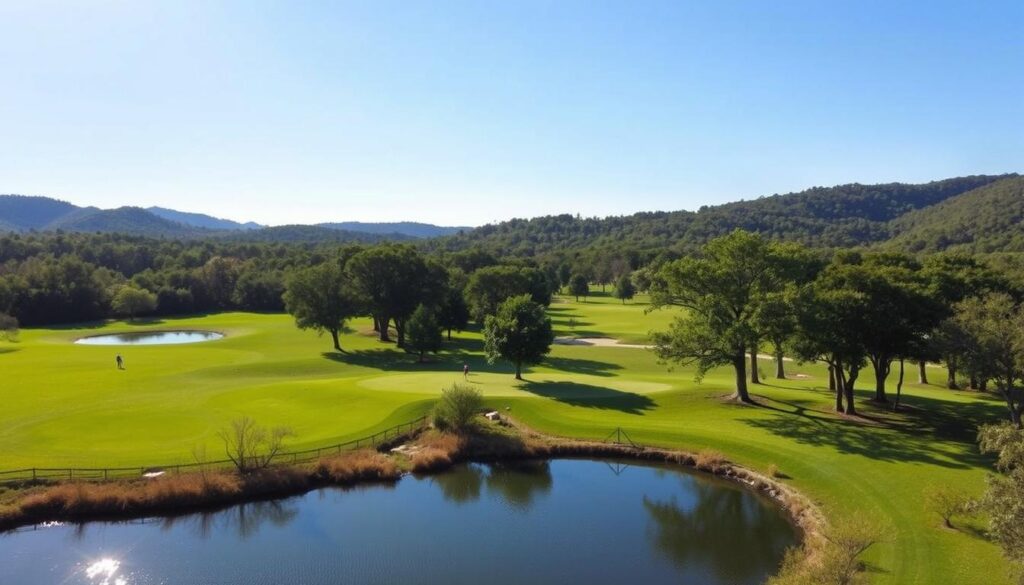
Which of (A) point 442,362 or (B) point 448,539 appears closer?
(B) point 448,539

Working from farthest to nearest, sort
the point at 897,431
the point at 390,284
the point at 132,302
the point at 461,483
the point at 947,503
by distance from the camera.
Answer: the point at 132,302, the point at 390,284, the point at 897,431, the point at 461,483, the point at 947,503

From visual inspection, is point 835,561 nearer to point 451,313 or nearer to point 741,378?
point 741,378

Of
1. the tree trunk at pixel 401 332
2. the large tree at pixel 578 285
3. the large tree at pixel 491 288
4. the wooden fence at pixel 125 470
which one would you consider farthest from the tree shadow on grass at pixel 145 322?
the large tree at pixel 578 285

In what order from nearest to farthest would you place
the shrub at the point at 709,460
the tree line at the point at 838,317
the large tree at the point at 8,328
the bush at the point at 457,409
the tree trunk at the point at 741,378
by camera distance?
1. the tree line at the point at 838,317
2. the shrub at the point at 709,460
3. the bush at the point at 457,409
4. the tree trunk at the point at 741,378
5. the large tree at the point at 8,328

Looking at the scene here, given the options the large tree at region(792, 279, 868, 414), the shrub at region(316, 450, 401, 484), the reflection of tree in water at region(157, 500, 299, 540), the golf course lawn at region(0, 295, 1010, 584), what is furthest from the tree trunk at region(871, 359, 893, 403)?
the reflection of tree in water at region(157, 500, 299, 540)

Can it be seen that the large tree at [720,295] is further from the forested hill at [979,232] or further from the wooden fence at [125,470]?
the forested hill at [979,232]

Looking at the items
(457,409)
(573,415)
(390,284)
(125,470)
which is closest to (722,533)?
(573,415)
